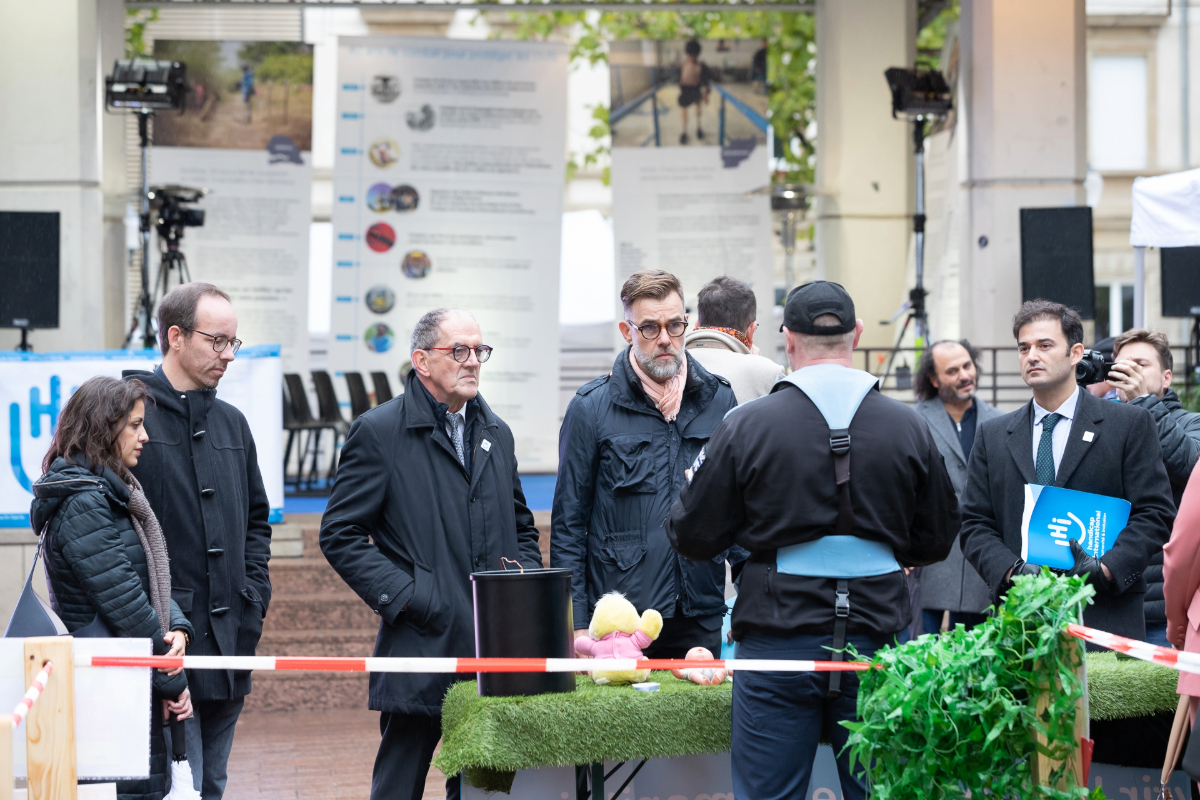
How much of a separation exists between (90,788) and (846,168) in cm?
1018

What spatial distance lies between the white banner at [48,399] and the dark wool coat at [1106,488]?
4152 mm

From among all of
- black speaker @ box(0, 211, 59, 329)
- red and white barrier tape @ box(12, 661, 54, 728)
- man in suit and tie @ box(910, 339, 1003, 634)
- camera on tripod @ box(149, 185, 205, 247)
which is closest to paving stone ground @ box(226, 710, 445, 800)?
man in suit and tie @ box(910, 339, 1003, 634)

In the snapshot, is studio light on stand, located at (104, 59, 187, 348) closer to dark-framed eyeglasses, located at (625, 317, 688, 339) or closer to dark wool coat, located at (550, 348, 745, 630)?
dark wool coat, located at (550, 348, 745, 630)

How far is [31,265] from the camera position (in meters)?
9.36

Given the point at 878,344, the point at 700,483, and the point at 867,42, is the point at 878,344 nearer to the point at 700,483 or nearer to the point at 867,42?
the point at 867,42

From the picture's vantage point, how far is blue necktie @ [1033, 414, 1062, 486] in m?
3.92

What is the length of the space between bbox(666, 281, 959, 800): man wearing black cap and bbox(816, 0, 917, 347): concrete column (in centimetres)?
892

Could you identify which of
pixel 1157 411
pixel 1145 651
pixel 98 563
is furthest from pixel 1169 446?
pixel 98 563

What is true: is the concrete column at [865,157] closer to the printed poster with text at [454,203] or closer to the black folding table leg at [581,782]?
the printed poster with text at [454,203]

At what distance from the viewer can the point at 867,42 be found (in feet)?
38.7

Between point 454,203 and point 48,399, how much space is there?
5320mm

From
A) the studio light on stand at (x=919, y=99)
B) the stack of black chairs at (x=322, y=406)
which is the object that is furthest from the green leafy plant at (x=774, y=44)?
the stack of black chairs at (x=322, y=406)

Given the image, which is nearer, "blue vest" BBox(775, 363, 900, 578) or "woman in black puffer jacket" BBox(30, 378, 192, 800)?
"blue vest" BBox(775, 363, 900, 578)

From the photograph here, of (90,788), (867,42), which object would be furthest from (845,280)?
(90,788)
